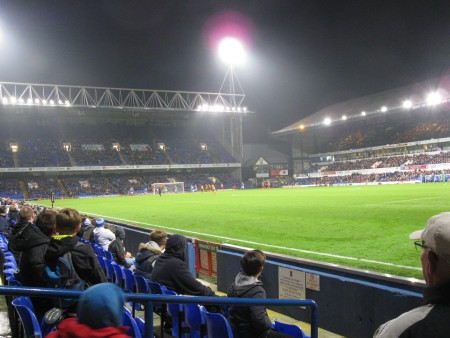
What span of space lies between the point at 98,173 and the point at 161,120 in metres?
16.5

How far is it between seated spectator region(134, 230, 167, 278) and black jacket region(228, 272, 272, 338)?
2450 millimetres

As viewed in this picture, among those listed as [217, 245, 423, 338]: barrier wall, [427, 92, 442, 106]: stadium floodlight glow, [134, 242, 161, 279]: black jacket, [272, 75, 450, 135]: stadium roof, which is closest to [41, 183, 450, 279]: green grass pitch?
[217, 245, 423, 338]: barrier wall

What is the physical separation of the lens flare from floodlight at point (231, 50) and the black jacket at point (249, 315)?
44820 mm

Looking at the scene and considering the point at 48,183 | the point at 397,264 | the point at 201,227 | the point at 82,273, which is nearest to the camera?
the point at 82,273

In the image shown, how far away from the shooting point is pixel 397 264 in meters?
8.02

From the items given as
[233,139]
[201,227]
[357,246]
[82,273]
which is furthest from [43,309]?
[233,139]

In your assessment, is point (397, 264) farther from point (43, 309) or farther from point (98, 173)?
point (98, 173)

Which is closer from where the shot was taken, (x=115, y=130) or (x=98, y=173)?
(x=98, y=173)

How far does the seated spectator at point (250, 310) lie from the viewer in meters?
3.71

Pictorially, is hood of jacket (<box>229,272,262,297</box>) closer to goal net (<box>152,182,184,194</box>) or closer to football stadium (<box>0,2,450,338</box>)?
football stadium (<box>0,2,450,338</box>)

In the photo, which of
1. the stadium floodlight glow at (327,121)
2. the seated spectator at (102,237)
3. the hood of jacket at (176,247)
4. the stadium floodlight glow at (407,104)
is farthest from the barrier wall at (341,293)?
the stadium floodlight glow at (327,121)

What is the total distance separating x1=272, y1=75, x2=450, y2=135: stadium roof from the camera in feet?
173

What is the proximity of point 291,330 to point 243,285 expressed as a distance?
637 millimetres

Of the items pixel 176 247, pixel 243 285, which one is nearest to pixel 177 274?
pixel 176 247
